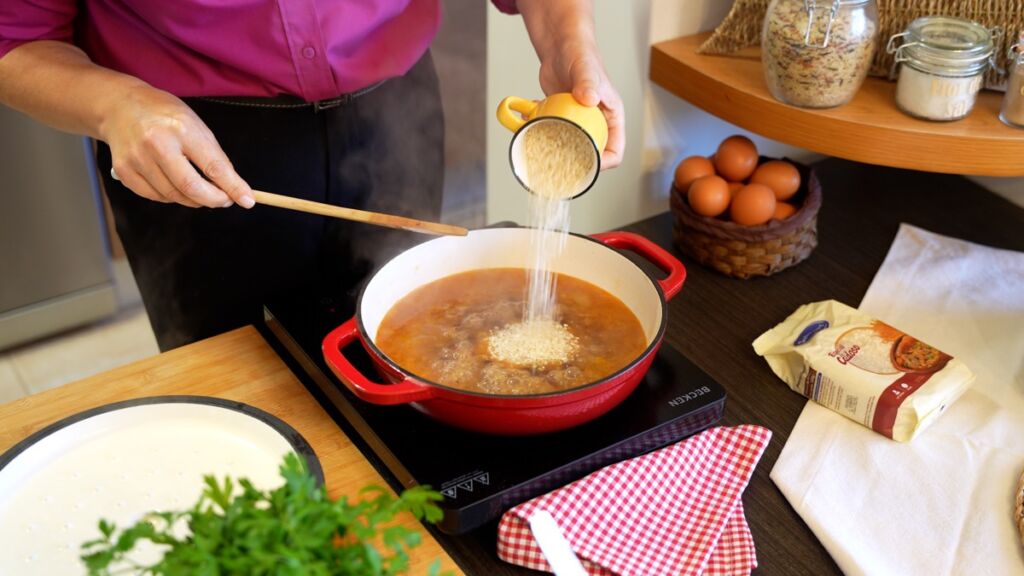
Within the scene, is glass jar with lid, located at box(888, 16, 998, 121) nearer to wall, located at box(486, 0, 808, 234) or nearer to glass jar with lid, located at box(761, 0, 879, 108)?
glass jar with lid, located at box(761, 0, 879, 108)

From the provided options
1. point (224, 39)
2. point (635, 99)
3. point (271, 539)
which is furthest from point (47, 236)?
point (271, 539)

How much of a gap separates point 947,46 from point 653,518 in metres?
0.78

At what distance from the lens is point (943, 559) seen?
3.25ft

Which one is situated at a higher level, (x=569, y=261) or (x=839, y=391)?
(x=569, y=261)

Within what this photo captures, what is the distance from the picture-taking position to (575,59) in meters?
1.21

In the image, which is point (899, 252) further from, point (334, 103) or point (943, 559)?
point (334, 103)

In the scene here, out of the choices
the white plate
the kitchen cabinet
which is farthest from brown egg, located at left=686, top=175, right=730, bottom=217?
the kitchen cabinet

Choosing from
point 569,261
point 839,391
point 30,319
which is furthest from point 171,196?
point 30,319

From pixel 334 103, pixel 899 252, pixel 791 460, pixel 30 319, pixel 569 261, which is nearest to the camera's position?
pixel 791 460

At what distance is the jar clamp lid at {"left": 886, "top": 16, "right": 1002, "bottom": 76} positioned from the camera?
1273mm

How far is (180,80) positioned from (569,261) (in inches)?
22.2

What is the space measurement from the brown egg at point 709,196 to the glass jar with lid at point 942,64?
0.29 m

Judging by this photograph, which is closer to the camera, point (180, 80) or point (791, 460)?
point (791, 460)

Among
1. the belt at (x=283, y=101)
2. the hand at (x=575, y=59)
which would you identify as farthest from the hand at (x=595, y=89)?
the belt at (x=283, y=101)
